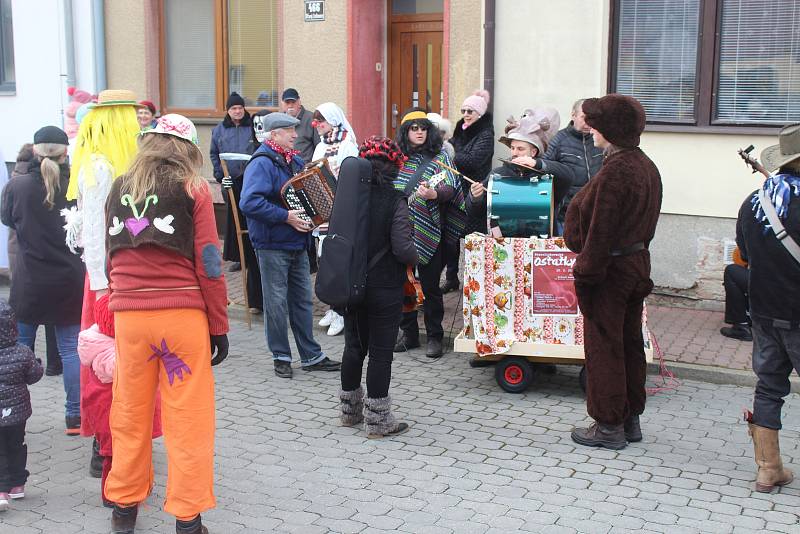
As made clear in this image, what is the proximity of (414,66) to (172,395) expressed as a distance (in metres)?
7.65

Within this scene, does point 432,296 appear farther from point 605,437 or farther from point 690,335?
point 605,437

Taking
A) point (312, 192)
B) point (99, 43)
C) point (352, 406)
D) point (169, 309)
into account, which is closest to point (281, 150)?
point (312, 192)

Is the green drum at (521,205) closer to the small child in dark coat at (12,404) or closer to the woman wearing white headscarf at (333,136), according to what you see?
the woman wearing white headscarf at (333,136)

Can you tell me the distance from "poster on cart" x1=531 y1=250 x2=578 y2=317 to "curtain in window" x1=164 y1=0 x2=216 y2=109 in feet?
23.8

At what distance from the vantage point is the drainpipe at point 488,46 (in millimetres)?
9914

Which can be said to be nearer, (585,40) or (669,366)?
(669,366)

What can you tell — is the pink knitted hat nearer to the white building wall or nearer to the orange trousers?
the white building wall

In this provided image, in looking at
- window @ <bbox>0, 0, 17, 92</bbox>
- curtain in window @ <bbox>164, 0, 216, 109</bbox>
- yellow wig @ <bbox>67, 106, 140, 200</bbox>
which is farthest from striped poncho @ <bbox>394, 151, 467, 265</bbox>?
window @ <bbox>0, 0, 17, 92</bbox>

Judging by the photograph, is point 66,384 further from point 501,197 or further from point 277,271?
point 501,197

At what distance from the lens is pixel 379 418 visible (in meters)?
6.01

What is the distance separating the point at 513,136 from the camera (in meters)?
7.06

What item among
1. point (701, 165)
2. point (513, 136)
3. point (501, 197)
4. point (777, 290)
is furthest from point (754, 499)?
point (701, 165)

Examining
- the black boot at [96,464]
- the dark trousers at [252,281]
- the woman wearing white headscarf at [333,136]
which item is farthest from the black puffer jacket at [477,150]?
the black boot at [96,464]

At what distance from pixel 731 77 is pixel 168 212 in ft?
21.4
